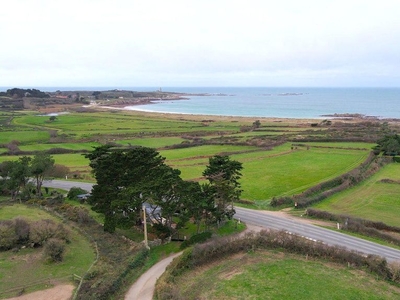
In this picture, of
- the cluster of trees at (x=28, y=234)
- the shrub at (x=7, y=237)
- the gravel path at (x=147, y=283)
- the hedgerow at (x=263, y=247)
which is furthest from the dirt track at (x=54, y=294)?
the shrub at (x=7, y=237)

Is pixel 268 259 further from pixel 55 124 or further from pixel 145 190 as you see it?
pixel 55 124

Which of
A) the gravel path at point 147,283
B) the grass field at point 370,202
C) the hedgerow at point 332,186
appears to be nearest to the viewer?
the gravel path at point 147,283

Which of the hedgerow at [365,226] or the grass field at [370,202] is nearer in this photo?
the hedgerow at [365,226]

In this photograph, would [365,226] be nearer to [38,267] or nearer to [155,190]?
[155,190]

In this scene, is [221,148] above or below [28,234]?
above

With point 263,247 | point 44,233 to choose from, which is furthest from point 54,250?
point 263,247

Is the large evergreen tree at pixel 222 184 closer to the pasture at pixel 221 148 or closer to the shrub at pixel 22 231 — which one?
the pasture at pixel 221 148
